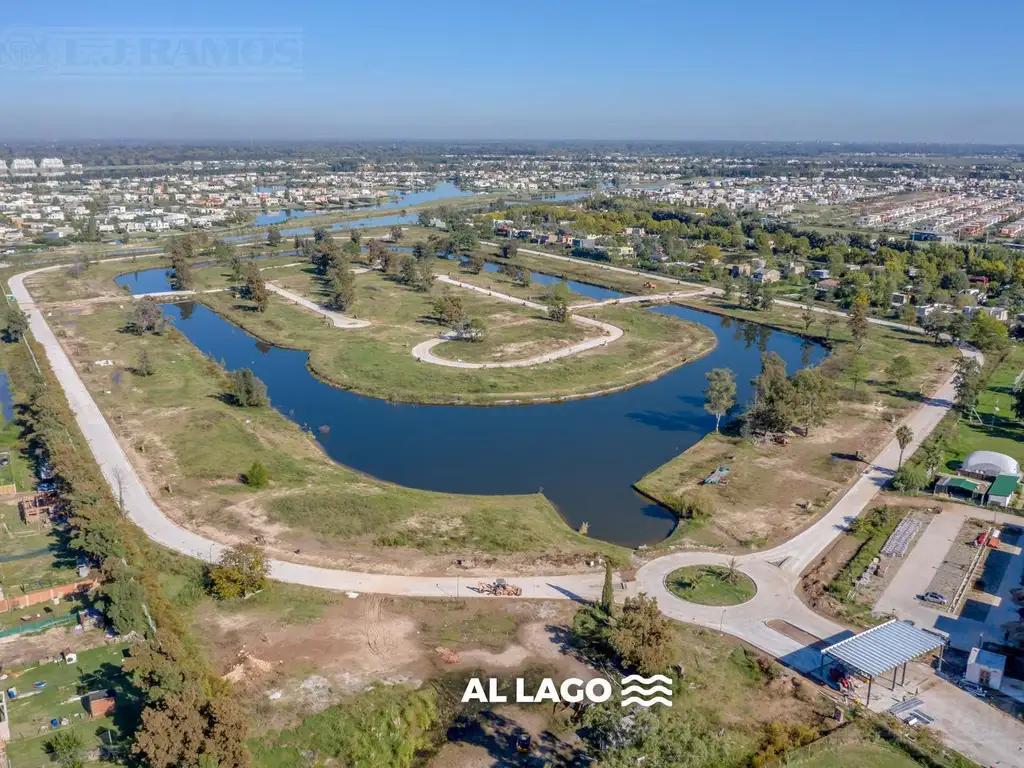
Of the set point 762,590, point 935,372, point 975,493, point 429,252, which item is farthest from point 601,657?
point 429,252

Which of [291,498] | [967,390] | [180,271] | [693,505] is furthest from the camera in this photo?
[180,271]

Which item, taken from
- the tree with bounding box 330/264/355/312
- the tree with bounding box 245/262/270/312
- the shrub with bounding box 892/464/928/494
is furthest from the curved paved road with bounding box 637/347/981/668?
the tree with bounding box 245/262/270/312

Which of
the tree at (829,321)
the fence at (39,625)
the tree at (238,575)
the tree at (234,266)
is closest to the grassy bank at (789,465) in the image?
the tree at (829,321)

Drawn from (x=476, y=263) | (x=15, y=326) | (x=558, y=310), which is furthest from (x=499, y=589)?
(x=476, y=263)

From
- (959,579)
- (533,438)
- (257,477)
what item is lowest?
(959,579)

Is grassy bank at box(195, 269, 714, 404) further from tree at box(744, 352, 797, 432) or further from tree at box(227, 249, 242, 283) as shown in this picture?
tree at box(744, 352, 797, 432)

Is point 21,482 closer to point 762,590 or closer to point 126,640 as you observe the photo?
point 126,640

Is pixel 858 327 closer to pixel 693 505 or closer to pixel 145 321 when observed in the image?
pixel 693 505
